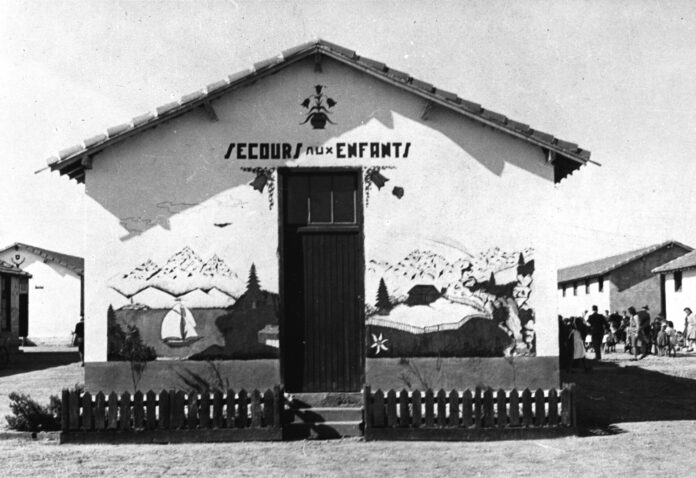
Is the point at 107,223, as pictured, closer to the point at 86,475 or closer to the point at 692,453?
the point at 86,475

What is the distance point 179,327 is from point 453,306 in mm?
4116

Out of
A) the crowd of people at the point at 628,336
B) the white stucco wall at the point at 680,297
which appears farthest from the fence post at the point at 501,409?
the white stucco wall at the point at 680,297

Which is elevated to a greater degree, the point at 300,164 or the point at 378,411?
the point at 300,164

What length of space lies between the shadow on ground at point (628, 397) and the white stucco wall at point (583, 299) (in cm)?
2735

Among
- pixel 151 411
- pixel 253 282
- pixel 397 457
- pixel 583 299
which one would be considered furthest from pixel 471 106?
pixel 583 299

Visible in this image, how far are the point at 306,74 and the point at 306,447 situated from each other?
218 inches

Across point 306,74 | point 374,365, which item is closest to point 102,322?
point 374,365

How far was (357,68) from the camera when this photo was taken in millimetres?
11977

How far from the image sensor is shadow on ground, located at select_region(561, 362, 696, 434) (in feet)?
42.7

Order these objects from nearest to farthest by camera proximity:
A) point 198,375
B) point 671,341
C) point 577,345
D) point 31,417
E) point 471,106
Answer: point 31,417, point 198,375, point 471,106, point 577,345, point 671,341

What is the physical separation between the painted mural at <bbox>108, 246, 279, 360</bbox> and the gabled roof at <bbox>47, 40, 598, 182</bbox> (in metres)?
1.94

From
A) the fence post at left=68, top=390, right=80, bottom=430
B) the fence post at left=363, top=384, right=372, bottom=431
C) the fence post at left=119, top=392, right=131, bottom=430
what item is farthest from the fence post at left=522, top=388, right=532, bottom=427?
the fence post at left=68, top=390, right=80, bottom=430

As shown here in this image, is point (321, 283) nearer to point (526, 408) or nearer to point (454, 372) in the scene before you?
point (454, 372)

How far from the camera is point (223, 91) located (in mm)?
11852
